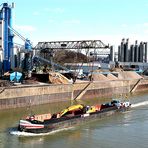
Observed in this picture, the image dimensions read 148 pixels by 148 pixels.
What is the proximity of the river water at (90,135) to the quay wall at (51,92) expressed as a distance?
270 cm

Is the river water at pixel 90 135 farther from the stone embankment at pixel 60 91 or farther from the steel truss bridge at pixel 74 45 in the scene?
the steel truss bridge at pixel 74 45

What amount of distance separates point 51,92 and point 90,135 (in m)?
16.8

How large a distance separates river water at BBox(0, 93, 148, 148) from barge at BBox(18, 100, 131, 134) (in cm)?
51

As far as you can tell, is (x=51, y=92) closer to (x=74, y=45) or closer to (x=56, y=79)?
(x=56, y=79)

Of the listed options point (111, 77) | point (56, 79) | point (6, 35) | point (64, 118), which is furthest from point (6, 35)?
point (64, 118)

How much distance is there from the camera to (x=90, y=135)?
92.9 feet

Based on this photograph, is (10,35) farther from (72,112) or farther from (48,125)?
Result: (48,125)

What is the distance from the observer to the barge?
28.2 m

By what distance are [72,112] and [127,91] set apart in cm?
2874

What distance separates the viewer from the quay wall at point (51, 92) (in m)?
39.2

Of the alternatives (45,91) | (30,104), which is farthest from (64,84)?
(30,104)

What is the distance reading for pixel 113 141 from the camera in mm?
26547

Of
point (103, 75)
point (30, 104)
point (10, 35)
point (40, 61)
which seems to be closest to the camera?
point (30, 104)

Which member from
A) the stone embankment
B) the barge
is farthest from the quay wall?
the barge
